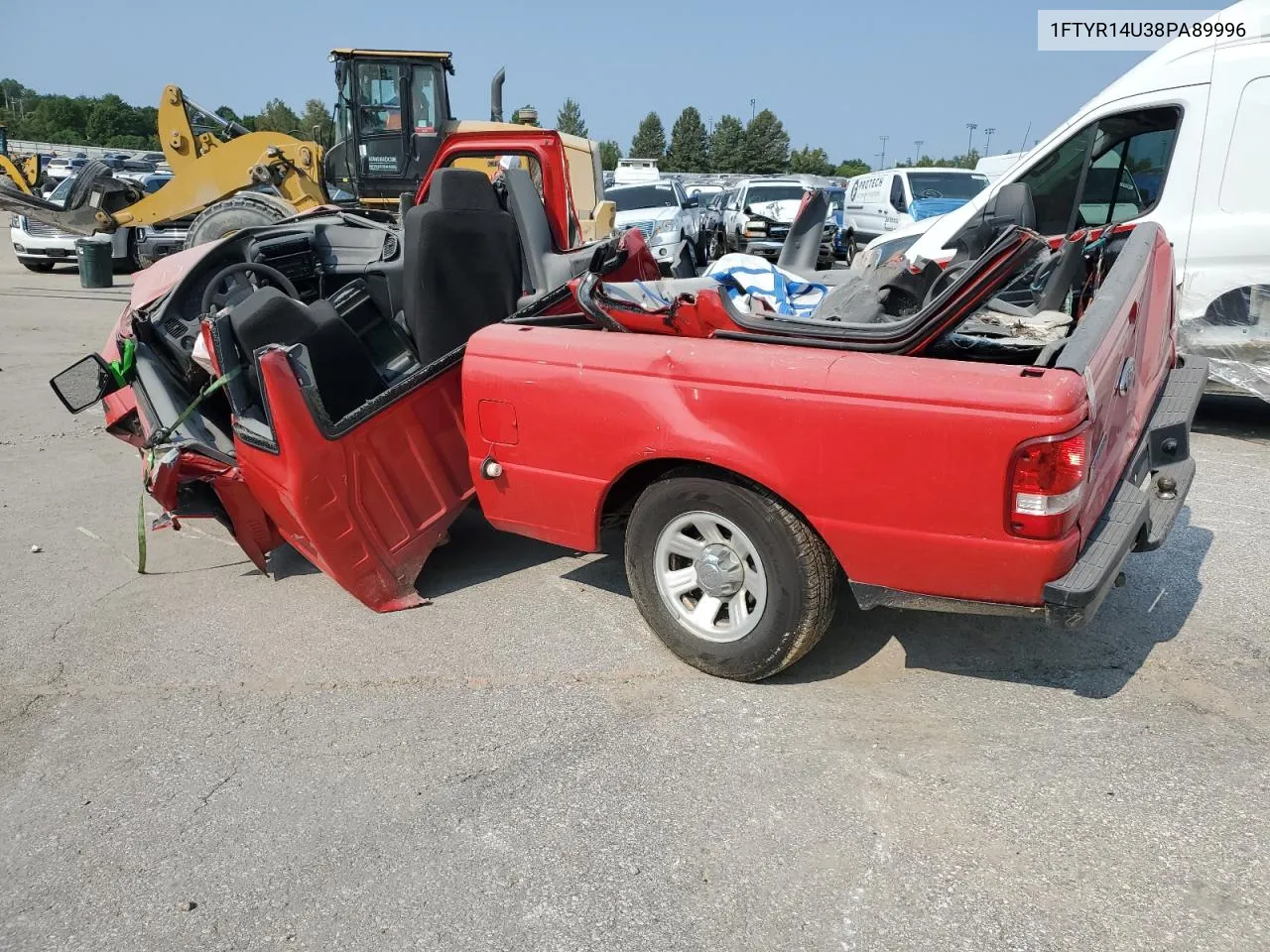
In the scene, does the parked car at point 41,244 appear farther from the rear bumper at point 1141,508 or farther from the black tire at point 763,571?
the rear bumper at point 1141,508

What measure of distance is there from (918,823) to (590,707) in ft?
3.96

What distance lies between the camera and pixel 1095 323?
10.3 ft

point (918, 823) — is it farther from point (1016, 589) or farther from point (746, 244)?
point (746, 244)

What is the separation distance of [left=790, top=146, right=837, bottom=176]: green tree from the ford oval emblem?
277ft

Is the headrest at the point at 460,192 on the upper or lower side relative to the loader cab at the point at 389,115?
lower

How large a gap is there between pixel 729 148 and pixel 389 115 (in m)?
83.3

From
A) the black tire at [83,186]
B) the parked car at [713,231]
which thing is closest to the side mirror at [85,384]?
the black tire at [83,186]

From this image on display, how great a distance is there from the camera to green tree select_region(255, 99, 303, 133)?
83.4 meters

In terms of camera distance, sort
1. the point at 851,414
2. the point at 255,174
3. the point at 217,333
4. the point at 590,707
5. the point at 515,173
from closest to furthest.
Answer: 1. the point at 851,414
2. the point at 590,707
3. the point at 217,333
4. the point at 515,173
5. the point at 255,174

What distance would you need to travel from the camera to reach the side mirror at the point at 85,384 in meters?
4.99

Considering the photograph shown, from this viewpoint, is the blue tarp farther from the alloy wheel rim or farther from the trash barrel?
the trash barrel

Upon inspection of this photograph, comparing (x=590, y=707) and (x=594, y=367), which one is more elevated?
(x=594, y=367)

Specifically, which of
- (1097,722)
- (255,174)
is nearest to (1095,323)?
(1097,722)

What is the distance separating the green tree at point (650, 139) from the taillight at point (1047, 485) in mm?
103308
